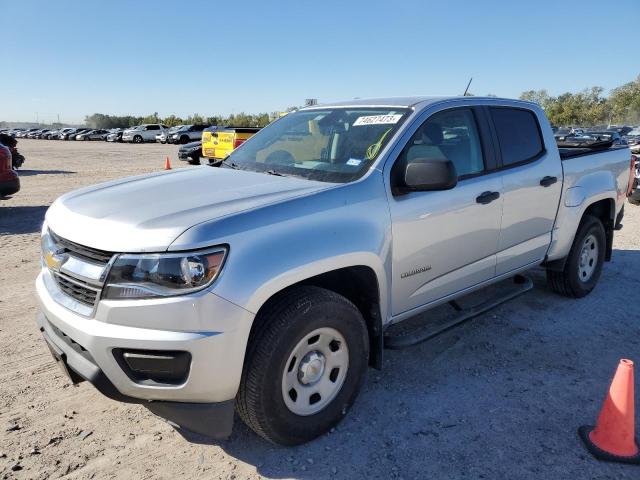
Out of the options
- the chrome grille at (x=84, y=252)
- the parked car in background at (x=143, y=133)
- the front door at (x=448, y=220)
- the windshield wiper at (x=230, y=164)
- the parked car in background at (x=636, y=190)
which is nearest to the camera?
the chrome grille at (x=84, y=252)

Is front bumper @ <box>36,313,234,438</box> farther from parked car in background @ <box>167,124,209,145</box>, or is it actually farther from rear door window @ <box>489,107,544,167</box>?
parked car in background @ <box>167,124,209,145</box>

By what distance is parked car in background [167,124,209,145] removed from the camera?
1581 inches

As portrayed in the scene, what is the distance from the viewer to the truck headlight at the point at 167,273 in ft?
7.13

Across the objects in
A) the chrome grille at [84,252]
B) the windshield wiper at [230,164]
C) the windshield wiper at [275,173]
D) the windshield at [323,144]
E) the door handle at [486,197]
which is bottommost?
the chrome grille at [84,252]

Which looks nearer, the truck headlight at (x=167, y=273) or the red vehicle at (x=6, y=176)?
the truck headlight at (x=167, y=273)

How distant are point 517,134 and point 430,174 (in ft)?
5.48

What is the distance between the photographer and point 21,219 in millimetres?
8922

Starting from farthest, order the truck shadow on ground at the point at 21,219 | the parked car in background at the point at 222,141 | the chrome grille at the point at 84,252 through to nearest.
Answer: the parked car in background at the point at 222,141 < the truck shadow on ground at the point at 21,219 < the chrome grille at the point at 84,252

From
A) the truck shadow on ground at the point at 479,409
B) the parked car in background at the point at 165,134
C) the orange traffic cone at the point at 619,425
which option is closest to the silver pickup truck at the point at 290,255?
the truck shadow on ground at the point at 479,409

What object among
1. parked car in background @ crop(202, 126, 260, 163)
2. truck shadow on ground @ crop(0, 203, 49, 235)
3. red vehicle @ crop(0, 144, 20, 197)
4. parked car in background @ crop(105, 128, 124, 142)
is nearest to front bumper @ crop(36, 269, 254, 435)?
truck shadow on ground @ crop(0, 203, 49, 235)

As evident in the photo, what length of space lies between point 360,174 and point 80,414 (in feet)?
7.43

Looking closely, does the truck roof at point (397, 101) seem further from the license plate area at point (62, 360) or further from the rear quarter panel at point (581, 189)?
A: the license plate area at point (62, 360)

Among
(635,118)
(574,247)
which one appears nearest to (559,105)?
(635,118)

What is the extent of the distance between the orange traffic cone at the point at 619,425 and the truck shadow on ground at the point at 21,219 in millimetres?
8127
